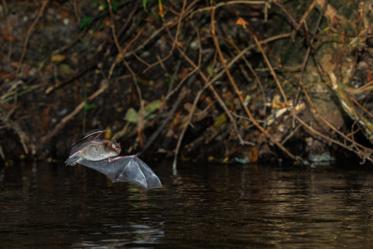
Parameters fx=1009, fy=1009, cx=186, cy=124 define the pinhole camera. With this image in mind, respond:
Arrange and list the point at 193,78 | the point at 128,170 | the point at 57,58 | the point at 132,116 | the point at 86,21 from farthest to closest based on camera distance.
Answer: the point at 57,58, the point at 86,21, the point at 132,116, the point at 193,78, the point at 128,170

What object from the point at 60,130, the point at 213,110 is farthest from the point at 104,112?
the point at 213,110

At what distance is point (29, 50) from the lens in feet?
49.8

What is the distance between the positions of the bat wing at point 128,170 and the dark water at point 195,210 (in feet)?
0.50

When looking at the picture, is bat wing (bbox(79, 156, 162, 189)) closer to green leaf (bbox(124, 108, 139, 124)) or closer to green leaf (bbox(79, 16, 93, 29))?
green leaf (bbox(124, 108, 139, 124))

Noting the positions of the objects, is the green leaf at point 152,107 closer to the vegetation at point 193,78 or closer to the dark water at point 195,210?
the vegetation at point 193,78

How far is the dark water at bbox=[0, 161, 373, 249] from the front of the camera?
22.0 feet

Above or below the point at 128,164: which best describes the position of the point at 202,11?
above

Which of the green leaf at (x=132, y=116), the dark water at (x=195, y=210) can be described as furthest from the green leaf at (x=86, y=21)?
the dark water at (x=195, y=210)

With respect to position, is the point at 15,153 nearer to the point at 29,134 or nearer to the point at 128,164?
the point at 29,134

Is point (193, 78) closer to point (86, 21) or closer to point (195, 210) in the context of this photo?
point (86, 21)

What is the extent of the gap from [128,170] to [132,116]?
416cm

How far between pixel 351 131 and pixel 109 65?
4142 mm

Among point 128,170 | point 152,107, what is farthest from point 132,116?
point 128,170

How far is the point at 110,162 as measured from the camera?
9484 millimetres
